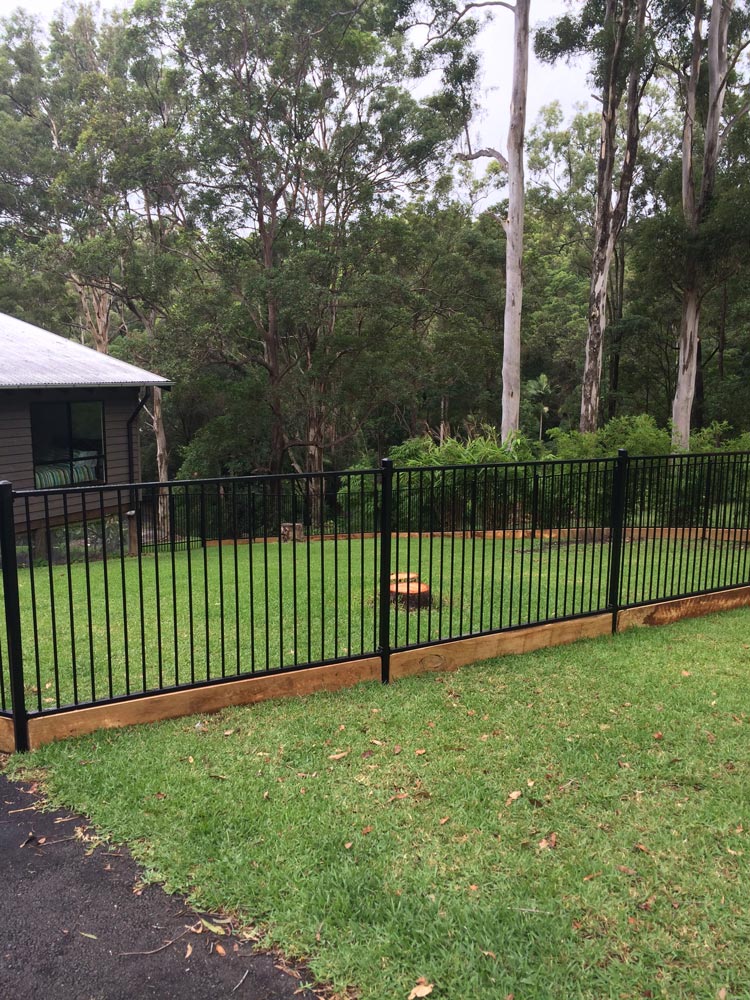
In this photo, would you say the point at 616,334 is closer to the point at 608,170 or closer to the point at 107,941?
the point at 608,170

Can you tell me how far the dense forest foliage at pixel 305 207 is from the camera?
21656mm

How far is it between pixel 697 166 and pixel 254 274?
1622cm

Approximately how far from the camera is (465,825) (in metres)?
3.67

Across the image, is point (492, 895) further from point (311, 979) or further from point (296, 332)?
point (296, 332)

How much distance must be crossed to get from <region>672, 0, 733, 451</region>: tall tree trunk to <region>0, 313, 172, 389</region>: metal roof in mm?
14234

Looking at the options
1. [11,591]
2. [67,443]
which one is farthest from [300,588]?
[67,443]

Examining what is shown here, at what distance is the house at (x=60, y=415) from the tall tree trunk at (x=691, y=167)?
47.0 feet

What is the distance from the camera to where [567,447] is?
A: 14516mm

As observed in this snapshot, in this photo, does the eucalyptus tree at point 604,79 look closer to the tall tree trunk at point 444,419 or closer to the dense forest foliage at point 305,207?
the dense forest foliage at point 305,207

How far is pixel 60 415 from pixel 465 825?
A: 14755 millimetres

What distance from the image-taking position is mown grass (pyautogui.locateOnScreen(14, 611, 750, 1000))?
2.82 meters

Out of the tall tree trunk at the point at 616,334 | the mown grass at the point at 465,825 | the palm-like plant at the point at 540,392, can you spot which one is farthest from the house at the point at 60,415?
the palm-like plant at the point at 540,392

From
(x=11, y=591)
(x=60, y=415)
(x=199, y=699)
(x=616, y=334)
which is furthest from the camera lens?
(x=616, y=334)

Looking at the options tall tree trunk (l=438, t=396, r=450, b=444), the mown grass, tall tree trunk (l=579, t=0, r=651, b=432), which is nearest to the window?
the mown grass
